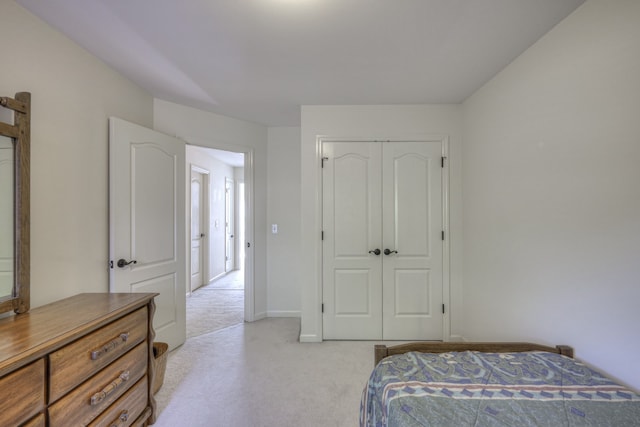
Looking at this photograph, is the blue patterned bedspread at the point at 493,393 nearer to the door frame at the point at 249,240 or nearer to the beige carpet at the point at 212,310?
the door frame at the point at 249,240

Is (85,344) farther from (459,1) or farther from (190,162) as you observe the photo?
(190,162)

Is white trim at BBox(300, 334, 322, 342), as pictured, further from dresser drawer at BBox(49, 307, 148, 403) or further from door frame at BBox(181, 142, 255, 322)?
dresser drawer at BBox(49, 307, 148, 403)

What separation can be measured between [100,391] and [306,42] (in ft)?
7.07

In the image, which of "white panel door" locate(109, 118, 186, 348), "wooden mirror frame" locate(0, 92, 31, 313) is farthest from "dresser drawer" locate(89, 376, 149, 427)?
"white panel door" locate(109, 118, 186, 348)

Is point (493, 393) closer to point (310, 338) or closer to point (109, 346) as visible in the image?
point (109, 346)

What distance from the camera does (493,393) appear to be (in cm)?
110

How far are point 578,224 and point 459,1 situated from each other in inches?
51.2

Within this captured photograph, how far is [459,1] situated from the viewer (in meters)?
1.43

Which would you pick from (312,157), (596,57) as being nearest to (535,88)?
(596,57)

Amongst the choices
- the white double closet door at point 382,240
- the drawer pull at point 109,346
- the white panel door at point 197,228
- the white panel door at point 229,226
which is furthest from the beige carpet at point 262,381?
the white panel door at point 229,226

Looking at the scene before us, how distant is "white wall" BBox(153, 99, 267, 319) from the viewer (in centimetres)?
276

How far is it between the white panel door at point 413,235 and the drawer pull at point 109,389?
7.08 ft

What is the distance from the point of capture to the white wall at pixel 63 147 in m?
1.53

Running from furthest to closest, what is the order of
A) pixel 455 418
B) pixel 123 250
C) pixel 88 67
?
pixel 123 250
pixel 88 67
pixel 455 418
